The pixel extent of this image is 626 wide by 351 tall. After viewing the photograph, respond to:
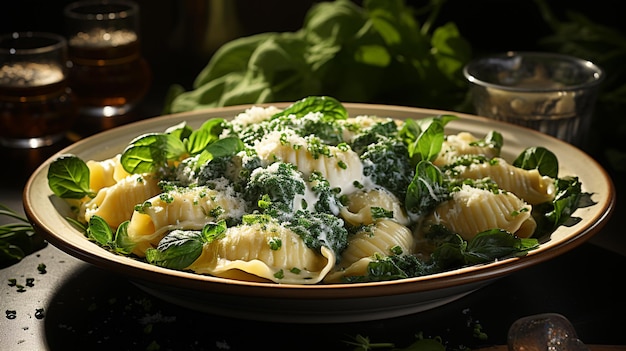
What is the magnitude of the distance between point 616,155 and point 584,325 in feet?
2.85

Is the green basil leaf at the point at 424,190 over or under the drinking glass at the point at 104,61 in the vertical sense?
over

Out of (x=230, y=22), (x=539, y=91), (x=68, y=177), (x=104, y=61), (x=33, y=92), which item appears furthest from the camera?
(x=230, y=22)

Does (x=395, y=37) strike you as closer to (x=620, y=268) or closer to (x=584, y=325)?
(x=620, y=268)

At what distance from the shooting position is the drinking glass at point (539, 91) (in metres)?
2.25

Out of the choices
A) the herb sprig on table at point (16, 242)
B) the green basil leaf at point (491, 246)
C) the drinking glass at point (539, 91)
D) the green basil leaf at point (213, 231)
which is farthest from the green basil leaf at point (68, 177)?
the drinking glass at point (539, 91)

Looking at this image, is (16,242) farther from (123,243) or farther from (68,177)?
(123,243)

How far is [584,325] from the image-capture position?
155 centimetres

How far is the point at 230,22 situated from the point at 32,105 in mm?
834

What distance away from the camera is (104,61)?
8.70ft

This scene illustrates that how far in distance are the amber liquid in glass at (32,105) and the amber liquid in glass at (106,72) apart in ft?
0.55

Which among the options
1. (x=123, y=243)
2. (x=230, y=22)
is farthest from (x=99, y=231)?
(x=230, y=22)

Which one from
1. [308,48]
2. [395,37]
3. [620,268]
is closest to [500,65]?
[395,37]

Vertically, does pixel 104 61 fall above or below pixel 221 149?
below

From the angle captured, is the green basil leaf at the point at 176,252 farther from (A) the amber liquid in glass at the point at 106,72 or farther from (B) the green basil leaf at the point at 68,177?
(A) the amber liquid in glass at the point at 106,72
